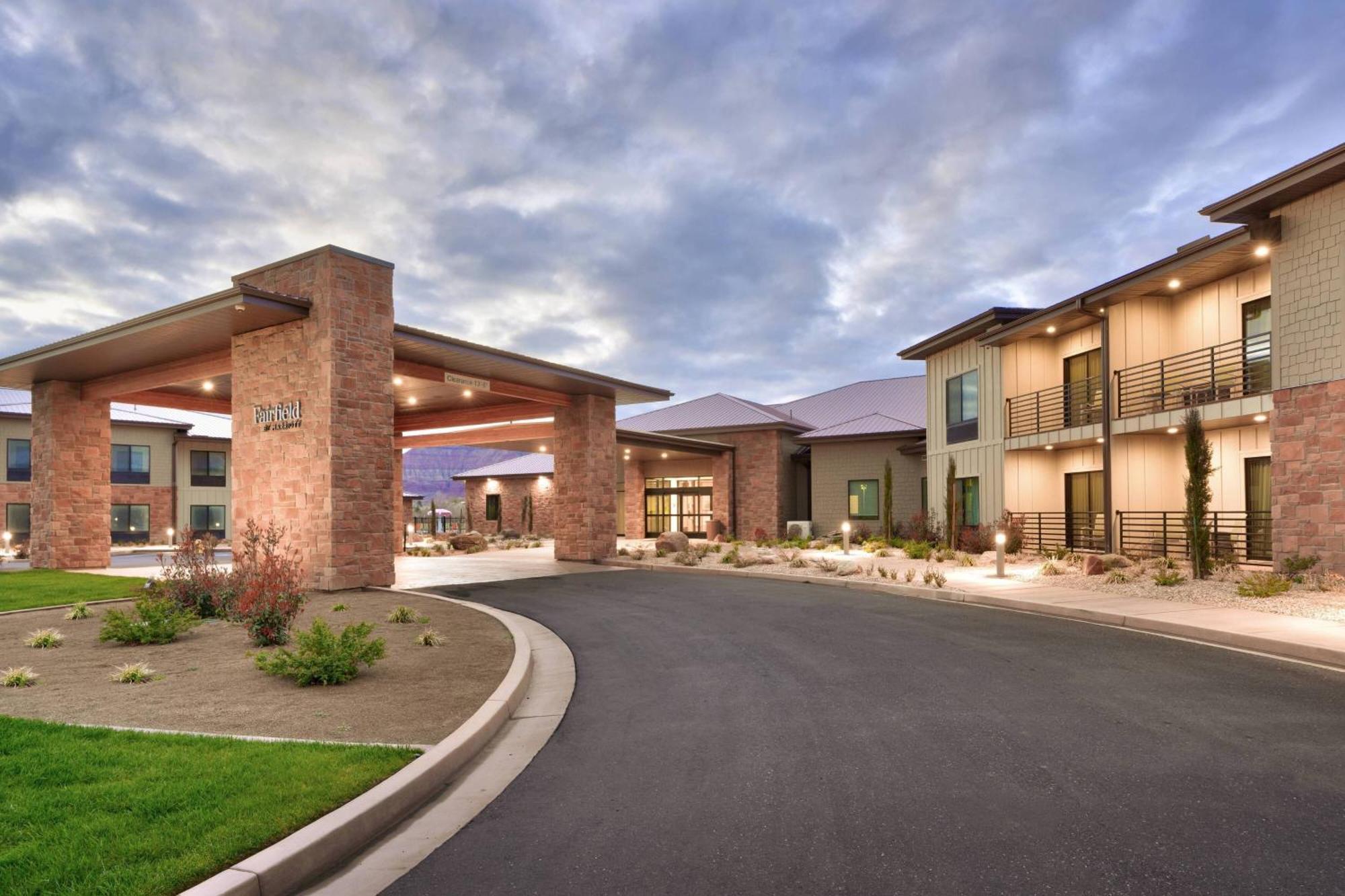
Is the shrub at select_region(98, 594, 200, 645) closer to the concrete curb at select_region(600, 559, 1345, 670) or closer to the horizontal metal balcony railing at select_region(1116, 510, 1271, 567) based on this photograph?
the concrete curb at select_region(600, 559, 1345, 670)

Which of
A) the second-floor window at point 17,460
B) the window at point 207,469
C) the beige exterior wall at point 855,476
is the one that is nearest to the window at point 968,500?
the beige exterior wall at point 855,476

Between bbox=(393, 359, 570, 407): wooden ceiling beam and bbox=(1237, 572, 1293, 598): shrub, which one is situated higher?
bbox=(393, 359, 570, 407): wooden ceiling beam

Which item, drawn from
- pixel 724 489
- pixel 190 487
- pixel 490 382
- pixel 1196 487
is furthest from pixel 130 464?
pixel 1196 487

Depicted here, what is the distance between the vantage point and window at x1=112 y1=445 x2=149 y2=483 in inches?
1437

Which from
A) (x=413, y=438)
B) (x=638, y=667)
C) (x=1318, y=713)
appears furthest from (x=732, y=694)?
(x=413, y=438)

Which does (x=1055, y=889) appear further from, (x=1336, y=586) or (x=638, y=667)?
(x=1336, y=586)

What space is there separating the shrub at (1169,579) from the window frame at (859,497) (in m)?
17.2

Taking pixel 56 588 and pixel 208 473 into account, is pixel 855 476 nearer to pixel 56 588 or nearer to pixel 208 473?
pixel 56 588

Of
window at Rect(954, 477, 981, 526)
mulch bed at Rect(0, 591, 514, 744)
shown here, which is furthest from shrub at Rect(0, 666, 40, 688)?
window at Rect(954, 477, 981, 526)

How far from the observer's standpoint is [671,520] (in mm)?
40125

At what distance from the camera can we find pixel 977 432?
2519 cm

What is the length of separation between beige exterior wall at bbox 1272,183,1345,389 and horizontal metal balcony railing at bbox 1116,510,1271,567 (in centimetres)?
396

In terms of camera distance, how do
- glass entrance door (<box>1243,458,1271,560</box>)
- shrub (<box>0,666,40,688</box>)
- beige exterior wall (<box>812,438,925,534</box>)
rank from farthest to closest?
beige exterior wall (<box>812,438,925,534</box>)
glass entrance door (<box>1243,458,1271,560</box>)
shrub (<box>0,666,40,688</box>)

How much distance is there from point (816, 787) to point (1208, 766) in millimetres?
2630
